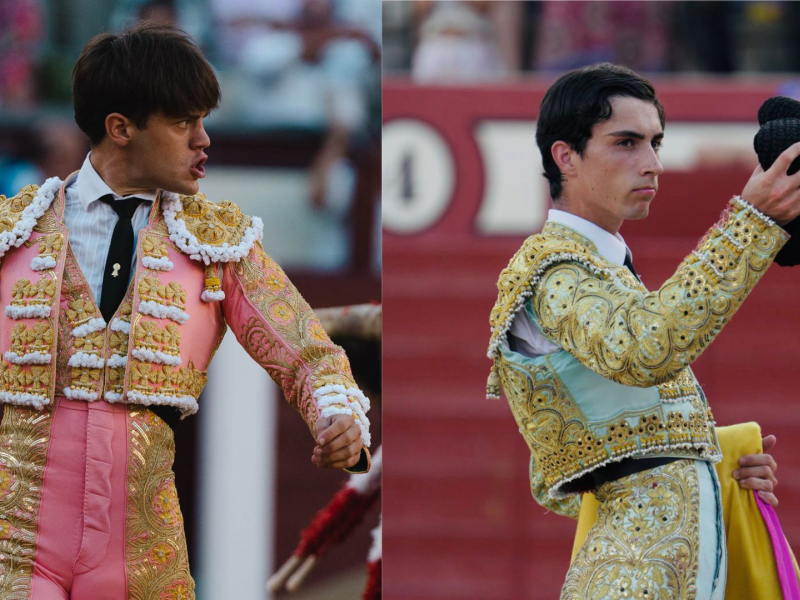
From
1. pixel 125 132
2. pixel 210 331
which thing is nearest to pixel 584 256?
pixel 210 331

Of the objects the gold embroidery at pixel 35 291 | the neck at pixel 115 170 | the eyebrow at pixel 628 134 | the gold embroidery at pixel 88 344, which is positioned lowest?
the gold embroidery at pixel 88 344

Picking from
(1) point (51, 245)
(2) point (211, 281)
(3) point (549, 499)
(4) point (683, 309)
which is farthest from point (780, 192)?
(1) point (51, 245)

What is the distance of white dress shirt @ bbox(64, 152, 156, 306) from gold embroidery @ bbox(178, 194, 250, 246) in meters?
0.07

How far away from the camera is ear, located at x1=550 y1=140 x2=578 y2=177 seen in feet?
7.97

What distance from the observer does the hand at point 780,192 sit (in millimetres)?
2096

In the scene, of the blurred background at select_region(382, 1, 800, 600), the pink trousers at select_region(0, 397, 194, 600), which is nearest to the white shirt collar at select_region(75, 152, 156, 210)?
the pink trousers at select_region(0, 397, 194, 600)

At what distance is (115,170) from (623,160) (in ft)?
2.89

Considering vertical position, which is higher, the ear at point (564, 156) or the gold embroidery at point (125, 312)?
the ear at point (564, 156)

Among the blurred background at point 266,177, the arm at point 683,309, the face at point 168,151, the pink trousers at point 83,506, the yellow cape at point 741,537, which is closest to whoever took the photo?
the arm at point 683,309

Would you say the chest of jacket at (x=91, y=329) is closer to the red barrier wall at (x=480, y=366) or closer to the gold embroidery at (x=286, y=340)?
the gold embroidery at (x=286, y=340)

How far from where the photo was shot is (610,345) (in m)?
2.10

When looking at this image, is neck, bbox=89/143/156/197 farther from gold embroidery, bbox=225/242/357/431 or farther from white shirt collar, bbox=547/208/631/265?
white shirt collar, bbox=547/208/631/265

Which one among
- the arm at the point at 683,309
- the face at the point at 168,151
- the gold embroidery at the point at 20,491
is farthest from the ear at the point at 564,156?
the gold embroidery at the point at 20,491

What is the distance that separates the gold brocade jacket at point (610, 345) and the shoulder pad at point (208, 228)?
1.53 ft
